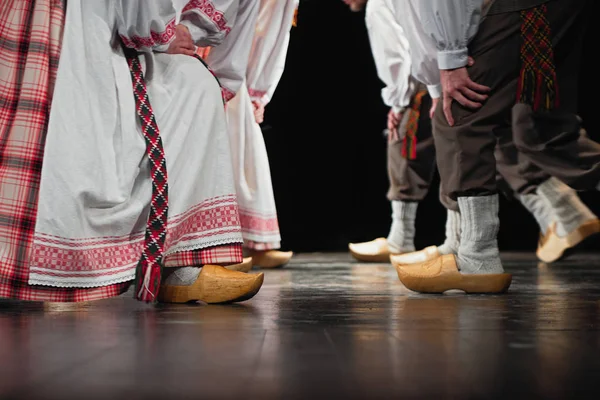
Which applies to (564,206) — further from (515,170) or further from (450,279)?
(450,279)

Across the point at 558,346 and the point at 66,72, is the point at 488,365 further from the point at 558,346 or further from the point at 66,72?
the point at 66,72

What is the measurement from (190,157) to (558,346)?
1.08 m

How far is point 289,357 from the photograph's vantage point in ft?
4.29

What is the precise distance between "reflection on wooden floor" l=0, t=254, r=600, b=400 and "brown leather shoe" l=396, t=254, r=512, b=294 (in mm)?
47

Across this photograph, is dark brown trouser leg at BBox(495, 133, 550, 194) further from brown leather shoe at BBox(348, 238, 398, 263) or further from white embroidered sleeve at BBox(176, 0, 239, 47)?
white embroidered sleeve at BBox(176, 0, 239, 47)

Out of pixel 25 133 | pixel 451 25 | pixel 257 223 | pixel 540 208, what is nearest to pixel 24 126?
pixel 25 133

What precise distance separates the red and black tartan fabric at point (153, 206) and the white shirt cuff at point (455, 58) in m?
0.83

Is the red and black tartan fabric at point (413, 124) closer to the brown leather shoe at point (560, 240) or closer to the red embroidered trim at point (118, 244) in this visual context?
the brown leather shoe at point (560, 240)

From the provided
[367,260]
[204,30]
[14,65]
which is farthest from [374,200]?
[14,65]

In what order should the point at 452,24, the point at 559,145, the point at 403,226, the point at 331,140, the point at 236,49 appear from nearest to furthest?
1. the point at 452,24
2. the point at 236,49
3. the point at 559,145
4. the point at 403,226
5. the point at 331,140

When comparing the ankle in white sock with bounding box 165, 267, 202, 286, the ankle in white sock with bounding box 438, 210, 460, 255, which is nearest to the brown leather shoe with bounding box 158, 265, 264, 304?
the ankle in white sock with bounding box 165, 267, 202, 286

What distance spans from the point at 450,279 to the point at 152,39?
3.41 feet

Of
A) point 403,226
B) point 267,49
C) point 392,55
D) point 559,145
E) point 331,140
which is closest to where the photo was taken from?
point 559,145

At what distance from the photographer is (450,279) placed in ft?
7.77
